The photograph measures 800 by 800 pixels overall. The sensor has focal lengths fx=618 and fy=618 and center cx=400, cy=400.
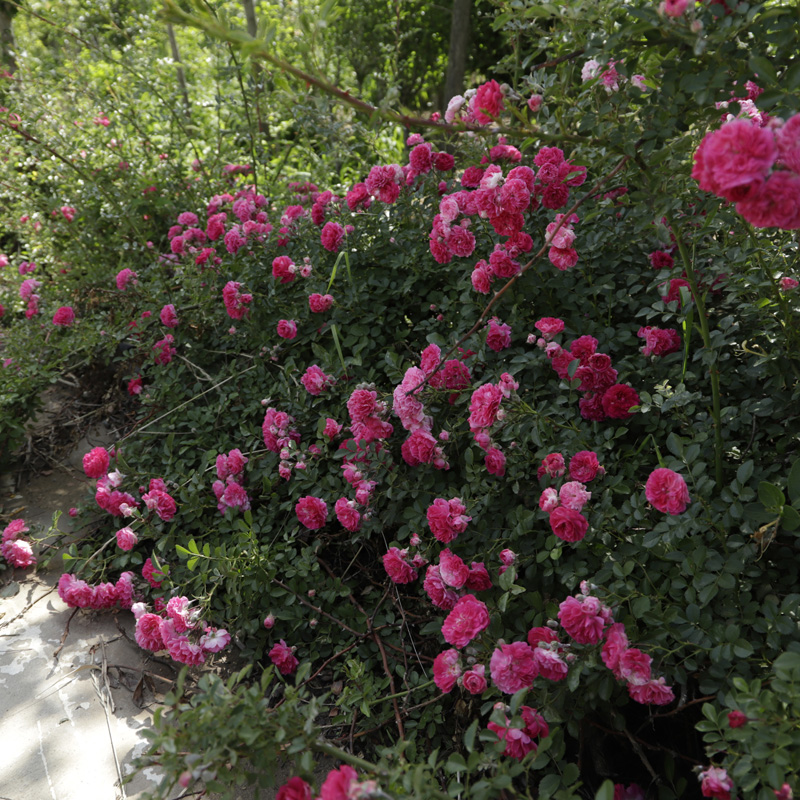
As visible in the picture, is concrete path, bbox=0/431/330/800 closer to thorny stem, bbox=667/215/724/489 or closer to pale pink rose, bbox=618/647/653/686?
pale pink rose, bbox=618/647/653/686

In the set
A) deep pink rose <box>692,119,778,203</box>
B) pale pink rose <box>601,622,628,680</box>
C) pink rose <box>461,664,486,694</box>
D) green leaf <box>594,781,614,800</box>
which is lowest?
green leaf <box>594,781,614,800</box>

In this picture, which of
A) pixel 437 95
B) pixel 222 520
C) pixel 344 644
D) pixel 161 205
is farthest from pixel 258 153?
pixel 437 95

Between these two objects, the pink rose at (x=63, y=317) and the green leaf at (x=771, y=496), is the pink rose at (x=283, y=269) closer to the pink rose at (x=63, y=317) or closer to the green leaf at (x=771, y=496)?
the pink rose at (x=63, y=317)

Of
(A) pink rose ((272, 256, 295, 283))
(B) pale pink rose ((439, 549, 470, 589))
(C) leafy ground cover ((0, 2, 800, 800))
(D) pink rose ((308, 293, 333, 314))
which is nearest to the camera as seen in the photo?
(C) leafy ground cover ((0, 2, 800, 800))

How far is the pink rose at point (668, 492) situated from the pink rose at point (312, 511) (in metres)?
0.98

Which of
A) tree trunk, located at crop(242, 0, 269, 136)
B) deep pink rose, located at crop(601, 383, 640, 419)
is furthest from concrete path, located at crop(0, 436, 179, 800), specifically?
tree trunk, located at crop(242, 0, 269, 136)

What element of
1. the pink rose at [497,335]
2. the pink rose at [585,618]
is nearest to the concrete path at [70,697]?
the pink rose at [585,618]

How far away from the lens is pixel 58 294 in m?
3.57

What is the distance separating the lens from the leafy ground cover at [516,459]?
112cm

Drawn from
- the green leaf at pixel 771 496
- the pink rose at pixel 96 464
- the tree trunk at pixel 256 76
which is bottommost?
the green leaf at pixel 771 496

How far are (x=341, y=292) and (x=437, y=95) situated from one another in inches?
282

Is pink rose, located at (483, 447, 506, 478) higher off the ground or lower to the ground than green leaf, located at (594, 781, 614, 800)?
higher

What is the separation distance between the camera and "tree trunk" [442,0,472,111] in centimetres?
538

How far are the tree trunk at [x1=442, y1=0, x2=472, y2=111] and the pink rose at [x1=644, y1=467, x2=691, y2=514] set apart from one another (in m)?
5.12
